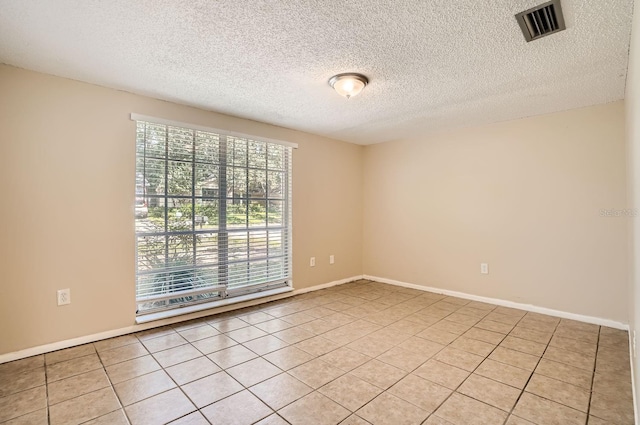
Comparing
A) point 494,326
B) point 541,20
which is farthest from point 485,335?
point 541,20

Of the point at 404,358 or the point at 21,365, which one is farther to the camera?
the point at 404,358

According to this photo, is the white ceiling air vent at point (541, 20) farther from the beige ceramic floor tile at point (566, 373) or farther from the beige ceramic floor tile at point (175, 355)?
the beige ceramic floor tile at point (175, 355)

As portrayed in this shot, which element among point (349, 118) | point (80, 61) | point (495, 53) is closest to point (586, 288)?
point (495, 53)

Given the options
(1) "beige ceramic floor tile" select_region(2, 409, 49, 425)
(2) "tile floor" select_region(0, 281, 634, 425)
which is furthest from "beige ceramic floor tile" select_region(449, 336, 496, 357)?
(1) "beige ceramic floor tile" select_region(2, 409, 49, 425)

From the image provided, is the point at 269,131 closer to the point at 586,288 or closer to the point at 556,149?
the point at 556,149

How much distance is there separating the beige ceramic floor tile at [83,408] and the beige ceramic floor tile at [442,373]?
1955 millimetres

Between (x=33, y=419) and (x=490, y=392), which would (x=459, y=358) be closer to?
(x=490, y=392)

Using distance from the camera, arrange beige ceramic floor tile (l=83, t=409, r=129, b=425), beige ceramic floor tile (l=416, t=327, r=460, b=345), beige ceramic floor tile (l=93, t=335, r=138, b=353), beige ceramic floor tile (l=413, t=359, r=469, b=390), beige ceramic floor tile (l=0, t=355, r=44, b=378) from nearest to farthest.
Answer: beige ceramic floor tile (l=83, t=409, r=129, b=425)
beige ceramic floor tile (l=413, t=359, r=469, b=390)
beige ceramic floor tile (l=0, t=355, r=44, b=378)
beige ceramic floor tile (l=93, t=335, r=138, b=353)
beige ceramic floor tile (l=416, t=327, r=460, b=345)

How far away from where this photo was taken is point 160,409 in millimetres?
1778

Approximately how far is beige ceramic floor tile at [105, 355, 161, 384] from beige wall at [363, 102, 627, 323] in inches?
138

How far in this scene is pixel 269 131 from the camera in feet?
13.0

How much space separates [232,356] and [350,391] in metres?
A: 1.00

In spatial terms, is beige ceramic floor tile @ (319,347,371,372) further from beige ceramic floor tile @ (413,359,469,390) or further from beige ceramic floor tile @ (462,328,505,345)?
beige ceramic floor tile @ (462,328,505,345)

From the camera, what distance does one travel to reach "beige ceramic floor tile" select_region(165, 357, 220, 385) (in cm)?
211
